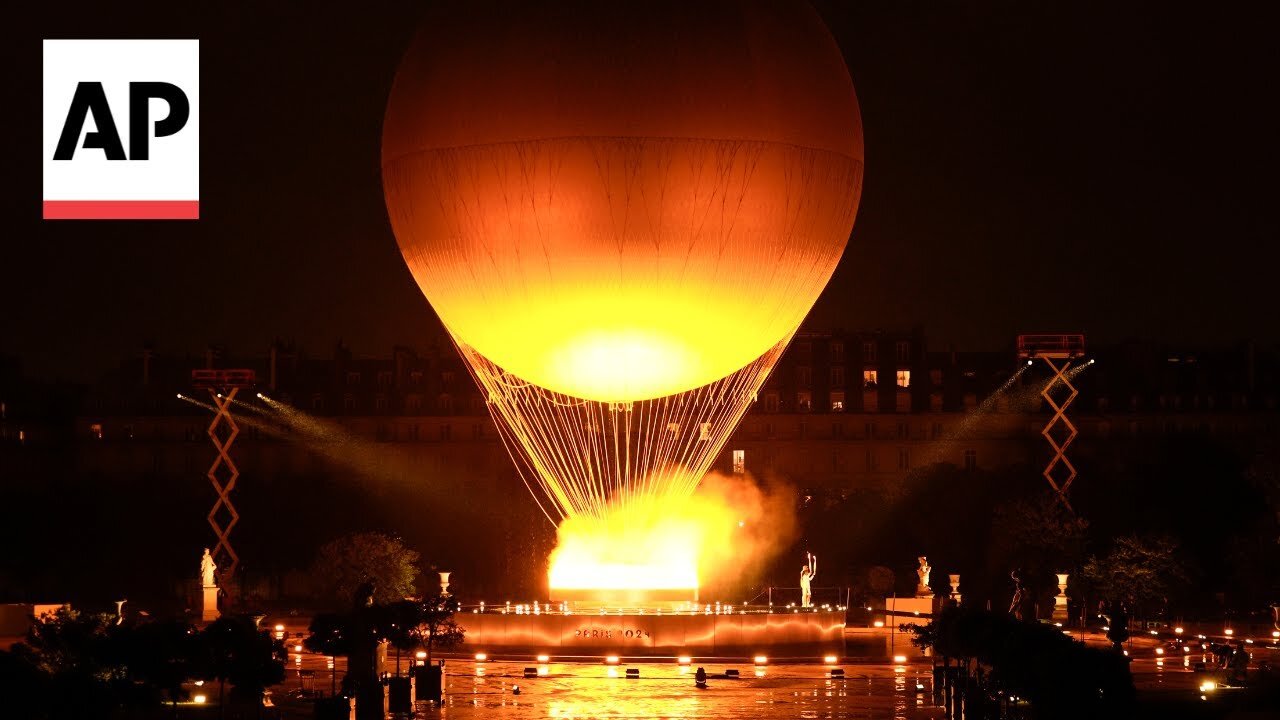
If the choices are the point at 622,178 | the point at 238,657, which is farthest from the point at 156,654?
the point at 622,178

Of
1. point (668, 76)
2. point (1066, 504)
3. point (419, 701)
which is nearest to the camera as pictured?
point (668, 76)

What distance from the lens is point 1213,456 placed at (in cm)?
9706

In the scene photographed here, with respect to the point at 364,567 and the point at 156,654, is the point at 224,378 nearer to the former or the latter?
the point at 364,567

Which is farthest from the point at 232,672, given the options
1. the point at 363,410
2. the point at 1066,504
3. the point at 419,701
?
the point at 363,410

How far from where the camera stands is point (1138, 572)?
69500mm

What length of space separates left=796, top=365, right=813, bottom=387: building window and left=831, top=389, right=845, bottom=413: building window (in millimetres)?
1686

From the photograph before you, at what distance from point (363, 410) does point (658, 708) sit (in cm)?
9873

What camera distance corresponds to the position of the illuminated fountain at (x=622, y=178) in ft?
126

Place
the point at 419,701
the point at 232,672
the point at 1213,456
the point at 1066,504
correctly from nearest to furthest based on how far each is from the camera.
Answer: the point at 232,672, the point at 419,701, the point at 1066,504, the point at 1213,456

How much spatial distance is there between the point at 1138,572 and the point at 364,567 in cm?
2541

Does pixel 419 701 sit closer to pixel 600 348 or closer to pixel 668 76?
pixel 600 348

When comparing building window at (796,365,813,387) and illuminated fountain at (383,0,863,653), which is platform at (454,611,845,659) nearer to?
illuminated fountain at (383,0,863,653)

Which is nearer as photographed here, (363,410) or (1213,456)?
(1213,456)

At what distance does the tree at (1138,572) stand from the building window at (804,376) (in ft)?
218
